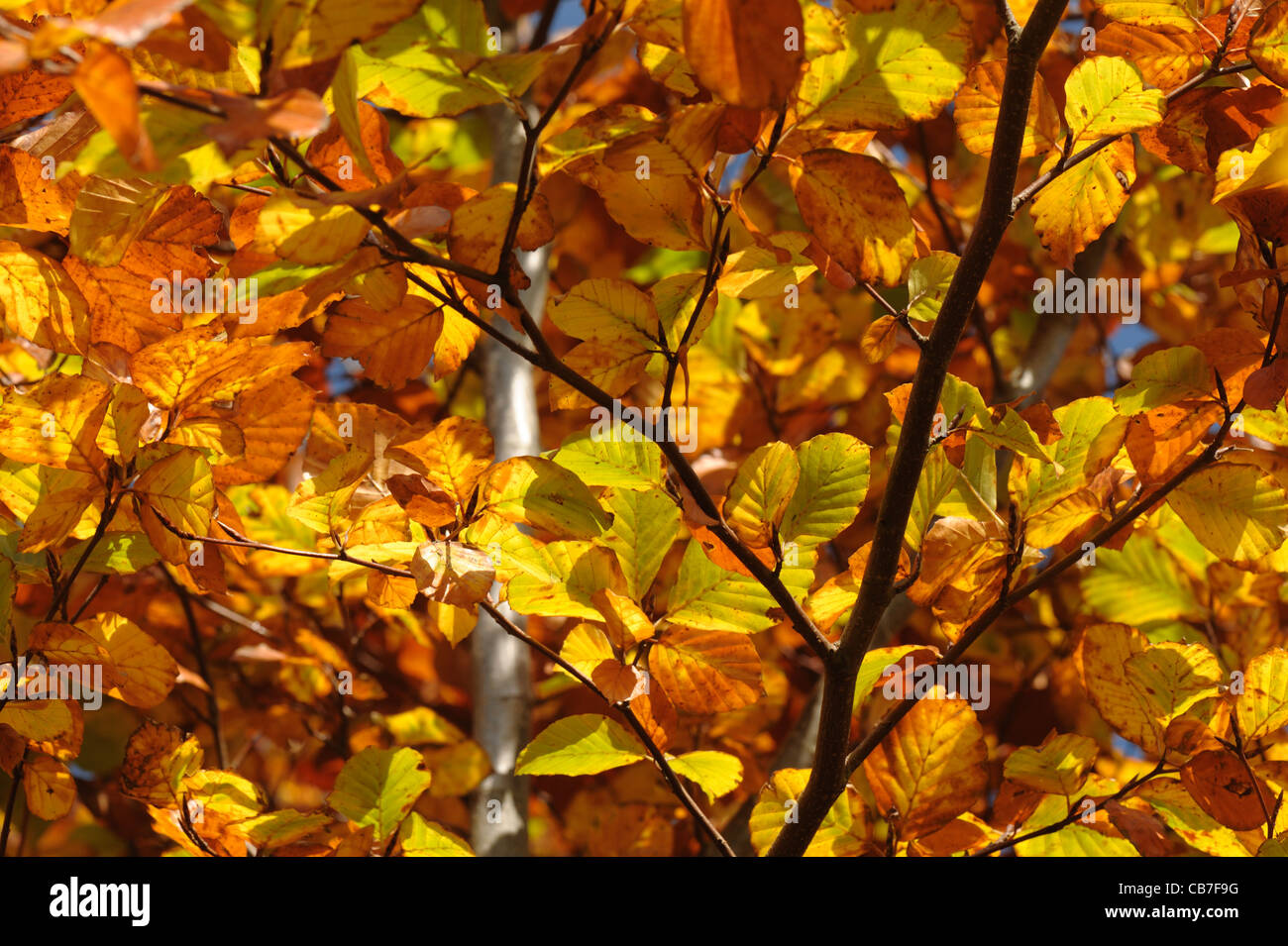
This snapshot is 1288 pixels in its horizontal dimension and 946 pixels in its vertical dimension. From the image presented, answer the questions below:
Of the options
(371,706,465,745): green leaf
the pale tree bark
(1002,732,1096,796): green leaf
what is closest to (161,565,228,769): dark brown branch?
(371,706,465,745): green leaf

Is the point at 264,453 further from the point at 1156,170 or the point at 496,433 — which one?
the point at 1156,170

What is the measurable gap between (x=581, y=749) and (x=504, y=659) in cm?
57

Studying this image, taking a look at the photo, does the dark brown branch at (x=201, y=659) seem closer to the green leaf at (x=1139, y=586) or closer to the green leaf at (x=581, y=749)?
the green leaf at (x=581, y=749)

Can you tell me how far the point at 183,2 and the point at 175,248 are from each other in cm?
40

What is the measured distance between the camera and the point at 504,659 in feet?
4.46

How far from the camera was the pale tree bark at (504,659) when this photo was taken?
126 cm

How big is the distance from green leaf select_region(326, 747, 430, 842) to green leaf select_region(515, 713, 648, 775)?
0.10 metres

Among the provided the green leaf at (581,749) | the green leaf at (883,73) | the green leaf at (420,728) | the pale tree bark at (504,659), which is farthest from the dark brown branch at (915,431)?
the green leaf at (420,728)

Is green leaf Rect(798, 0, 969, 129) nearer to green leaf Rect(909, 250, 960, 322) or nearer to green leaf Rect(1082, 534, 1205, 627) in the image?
green leaf Rect(909, 250, 960, 322)

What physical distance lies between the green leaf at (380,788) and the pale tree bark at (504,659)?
0.31m

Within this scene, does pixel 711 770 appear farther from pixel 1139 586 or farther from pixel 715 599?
pixel 1139 586
